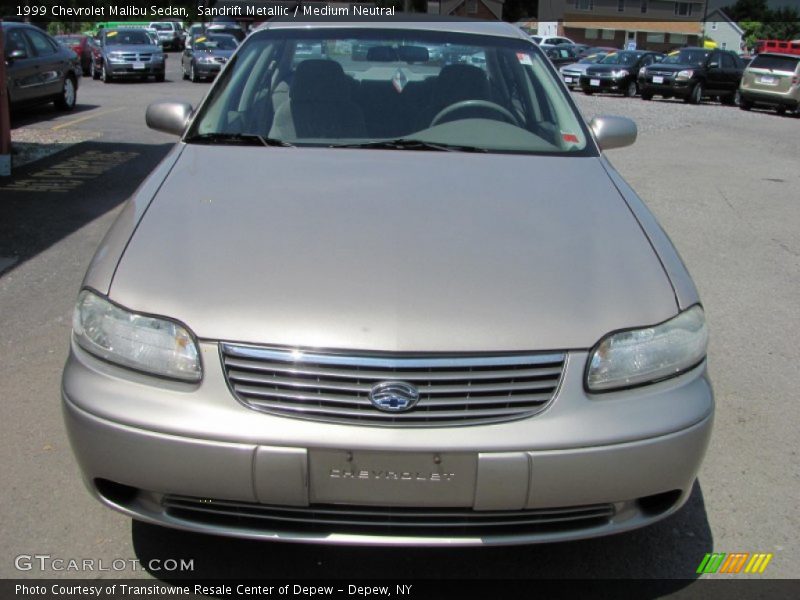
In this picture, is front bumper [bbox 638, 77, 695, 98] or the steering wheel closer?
the steering wheel

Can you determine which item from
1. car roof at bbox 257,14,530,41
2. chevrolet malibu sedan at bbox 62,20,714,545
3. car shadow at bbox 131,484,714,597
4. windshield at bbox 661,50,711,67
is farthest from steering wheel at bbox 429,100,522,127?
windshield at bbox 661,50,711,67

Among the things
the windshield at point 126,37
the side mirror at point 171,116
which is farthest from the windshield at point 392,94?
the windshield at point 126,37

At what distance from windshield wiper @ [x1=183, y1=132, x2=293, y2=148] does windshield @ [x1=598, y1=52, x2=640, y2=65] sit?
78.3ft

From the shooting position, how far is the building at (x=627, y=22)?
7206cm

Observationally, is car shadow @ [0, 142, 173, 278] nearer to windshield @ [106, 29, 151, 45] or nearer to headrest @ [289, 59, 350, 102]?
headrest @ [289, 59, 350, 102]

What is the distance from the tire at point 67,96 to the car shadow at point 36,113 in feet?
0.34

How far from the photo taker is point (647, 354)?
2.50 meters

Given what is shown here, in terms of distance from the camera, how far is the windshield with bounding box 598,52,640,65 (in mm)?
25661

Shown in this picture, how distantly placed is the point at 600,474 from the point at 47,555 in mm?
1775

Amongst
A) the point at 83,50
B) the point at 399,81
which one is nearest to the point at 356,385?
the point at 399,81

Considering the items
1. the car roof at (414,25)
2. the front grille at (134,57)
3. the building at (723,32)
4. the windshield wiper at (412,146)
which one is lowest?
the front grille at (134,57)

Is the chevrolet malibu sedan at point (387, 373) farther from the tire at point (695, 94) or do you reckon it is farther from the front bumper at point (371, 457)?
the tire at point (695, 94)

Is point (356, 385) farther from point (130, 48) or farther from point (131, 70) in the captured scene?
point (130, 48)

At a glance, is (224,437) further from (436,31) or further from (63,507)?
(436,31)
